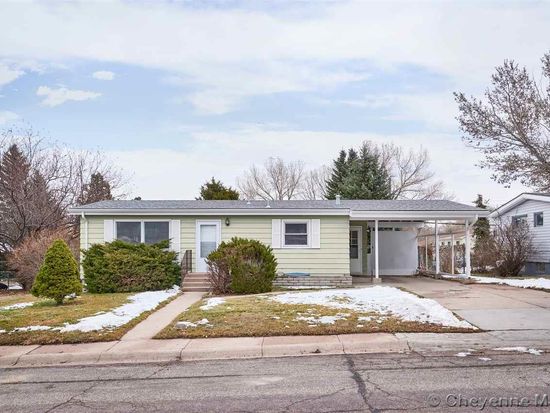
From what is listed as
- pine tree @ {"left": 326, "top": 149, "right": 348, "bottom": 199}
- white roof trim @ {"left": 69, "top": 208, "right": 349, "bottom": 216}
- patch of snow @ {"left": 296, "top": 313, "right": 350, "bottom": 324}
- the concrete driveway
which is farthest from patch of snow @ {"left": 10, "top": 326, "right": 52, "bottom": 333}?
pine tree @ {"left": 326, "top": 149, "right": 348, "bottom": 199}

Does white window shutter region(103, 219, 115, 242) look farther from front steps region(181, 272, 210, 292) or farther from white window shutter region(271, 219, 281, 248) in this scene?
white window shutter region(271, 219, 281, 248)

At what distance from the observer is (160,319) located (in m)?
10.4

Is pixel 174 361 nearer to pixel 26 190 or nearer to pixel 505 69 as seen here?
pixel 505 69

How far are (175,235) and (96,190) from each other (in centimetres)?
1662

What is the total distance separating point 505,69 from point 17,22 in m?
12.9

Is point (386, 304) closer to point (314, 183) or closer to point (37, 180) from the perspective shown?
point (37, 180)

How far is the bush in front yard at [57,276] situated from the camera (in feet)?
39.6

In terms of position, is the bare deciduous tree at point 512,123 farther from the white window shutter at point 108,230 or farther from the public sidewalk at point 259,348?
the white window shutter at point 108,230

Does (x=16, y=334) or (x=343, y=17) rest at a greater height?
(x=343, y=17)

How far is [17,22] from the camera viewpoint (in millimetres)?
13156

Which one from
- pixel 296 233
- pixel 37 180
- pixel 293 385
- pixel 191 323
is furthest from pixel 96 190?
pixel 293 385

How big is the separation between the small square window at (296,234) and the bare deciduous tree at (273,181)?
26.7 meters

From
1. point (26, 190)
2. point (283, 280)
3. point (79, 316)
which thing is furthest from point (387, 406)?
point (26, 190)

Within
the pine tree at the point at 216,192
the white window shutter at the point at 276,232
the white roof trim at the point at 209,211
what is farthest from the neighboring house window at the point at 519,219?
the pine tree at the point at 216,192
